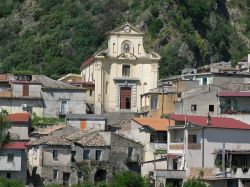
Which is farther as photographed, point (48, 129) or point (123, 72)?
point (123, 72)

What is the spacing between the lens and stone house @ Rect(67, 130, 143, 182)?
262 ft

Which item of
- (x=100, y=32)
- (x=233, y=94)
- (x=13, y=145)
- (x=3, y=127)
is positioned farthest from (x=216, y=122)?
(x=100, y=32)

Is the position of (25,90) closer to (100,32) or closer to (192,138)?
(192,138)

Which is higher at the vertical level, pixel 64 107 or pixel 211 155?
pixel 64 107

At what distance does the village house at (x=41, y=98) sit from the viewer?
297 ft

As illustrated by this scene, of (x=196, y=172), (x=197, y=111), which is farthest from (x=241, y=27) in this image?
(x=196, y=172)

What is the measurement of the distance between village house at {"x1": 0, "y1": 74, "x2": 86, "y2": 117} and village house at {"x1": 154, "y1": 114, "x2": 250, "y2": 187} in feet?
49.4

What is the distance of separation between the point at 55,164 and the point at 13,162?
3268mm

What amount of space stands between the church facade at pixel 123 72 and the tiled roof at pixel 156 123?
39.6 feet

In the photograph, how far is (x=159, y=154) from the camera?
8219cm

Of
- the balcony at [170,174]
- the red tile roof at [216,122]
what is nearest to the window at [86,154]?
the balcony at [170,174]

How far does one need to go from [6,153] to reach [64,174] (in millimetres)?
4661

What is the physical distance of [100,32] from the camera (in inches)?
5719

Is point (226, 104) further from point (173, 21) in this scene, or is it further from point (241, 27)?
point (241, 27)
